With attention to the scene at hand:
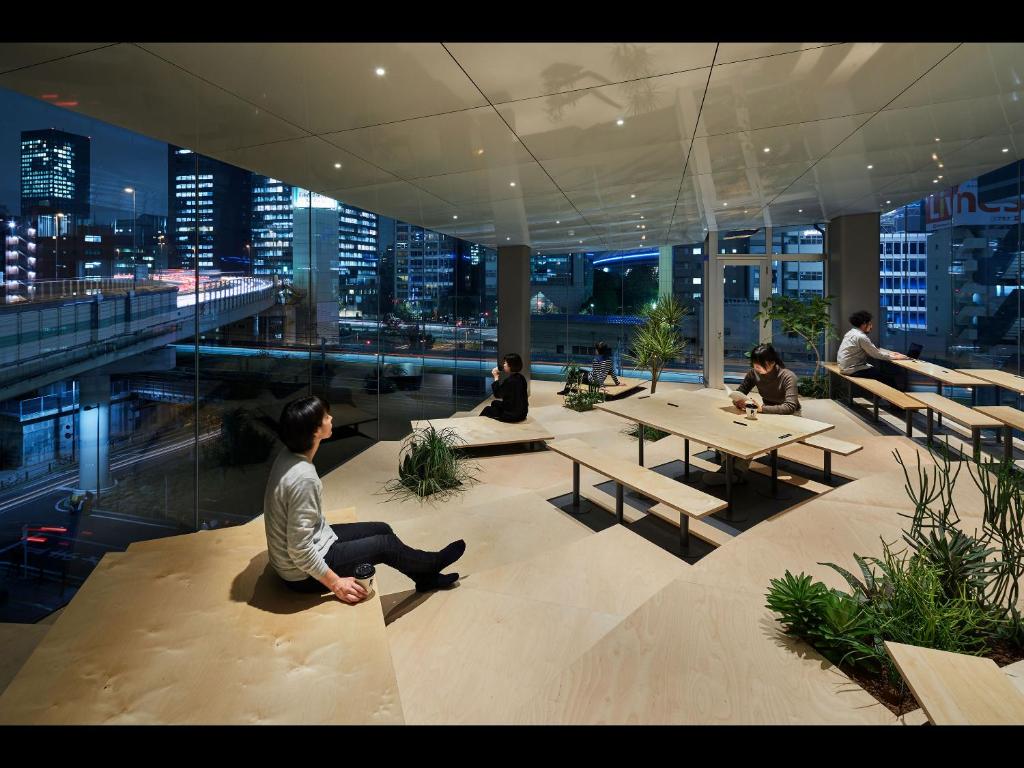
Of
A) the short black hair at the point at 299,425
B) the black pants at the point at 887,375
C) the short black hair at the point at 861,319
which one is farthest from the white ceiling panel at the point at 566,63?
the black pants at the point at 887,375

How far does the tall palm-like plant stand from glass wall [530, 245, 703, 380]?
3361 mm

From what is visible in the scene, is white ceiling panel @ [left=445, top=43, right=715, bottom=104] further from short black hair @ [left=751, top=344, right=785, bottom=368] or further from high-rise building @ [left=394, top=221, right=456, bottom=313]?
high-rise building @ [left=394, top=221, right=456, bottom=313]

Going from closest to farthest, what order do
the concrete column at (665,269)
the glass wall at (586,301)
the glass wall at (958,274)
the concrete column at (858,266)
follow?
the glass wall at (958,274)
the concrete column at (858,266)
the concrete column at (665,269)
the glass wall at (586,301)

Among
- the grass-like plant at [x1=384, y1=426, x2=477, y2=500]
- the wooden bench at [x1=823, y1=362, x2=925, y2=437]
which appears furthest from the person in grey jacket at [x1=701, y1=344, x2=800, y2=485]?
the grass-like plant at [x1=384, y1=426, x2=477, y2=500]

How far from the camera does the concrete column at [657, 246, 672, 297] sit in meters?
12.2

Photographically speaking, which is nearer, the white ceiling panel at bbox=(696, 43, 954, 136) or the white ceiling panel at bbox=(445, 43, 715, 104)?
the white ceiling panel at bbox=(445, 43, 715, 104)

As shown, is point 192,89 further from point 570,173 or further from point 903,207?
point 903,207

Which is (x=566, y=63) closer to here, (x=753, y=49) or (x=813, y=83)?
(x=753, y=49)

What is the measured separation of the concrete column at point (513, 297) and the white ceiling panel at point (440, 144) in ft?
17.9

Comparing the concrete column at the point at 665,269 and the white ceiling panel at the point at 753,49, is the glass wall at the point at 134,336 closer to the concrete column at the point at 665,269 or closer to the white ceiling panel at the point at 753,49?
the white ceiling panel at the point at 753,49

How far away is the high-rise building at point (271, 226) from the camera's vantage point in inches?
167

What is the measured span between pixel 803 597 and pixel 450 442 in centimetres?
368

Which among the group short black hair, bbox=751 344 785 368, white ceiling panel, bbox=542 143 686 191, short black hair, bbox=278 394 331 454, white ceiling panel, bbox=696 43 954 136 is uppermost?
white ceiling panel, bbox=542 143 686 191
